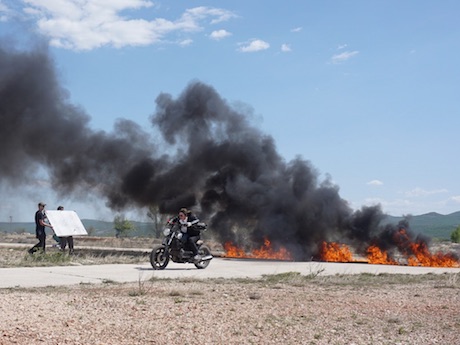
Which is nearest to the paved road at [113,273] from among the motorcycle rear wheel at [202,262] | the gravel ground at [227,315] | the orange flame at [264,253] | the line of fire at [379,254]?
the motorcycle rear wheel at [202,262]

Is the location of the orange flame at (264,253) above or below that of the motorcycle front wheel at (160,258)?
below

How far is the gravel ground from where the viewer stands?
828cm

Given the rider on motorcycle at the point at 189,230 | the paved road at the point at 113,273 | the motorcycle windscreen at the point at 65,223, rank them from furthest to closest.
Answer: the motorcycle windscreen at the point at 65,223 < the rider on motorcycle at the point at 189,230 < the paved road at the point at 113,273

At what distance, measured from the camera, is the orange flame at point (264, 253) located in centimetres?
2798

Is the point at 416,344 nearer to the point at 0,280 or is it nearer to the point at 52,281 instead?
the point at 52,281

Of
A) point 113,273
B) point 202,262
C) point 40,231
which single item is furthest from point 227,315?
point 40,231

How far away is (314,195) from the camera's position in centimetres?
2980

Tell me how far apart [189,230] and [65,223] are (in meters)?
7.51

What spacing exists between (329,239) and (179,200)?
26.6 ft

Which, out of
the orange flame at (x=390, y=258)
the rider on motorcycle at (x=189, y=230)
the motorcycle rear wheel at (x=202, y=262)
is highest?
the rider on motorcycle at (x=189, y=230)

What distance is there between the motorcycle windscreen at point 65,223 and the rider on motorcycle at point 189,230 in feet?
22.0

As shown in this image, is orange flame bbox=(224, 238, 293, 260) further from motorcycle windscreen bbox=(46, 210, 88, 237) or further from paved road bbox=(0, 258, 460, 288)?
paved road bbox=(0, 258, 460, 288)

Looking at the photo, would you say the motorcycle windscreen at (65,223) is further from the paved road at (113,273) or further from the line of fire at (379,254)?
the line of fire at (379,254)

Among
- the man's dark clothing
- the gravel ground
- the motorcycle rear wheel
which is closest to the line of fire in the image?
the motorcycle rear wheel
